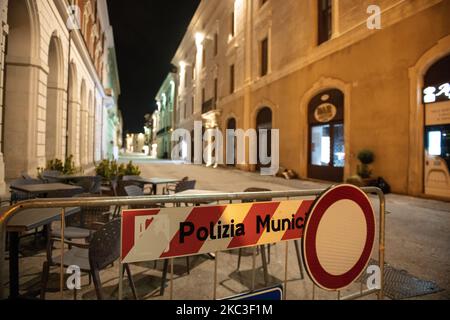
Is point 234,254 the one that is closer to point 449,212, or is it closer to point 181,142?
point 449,212

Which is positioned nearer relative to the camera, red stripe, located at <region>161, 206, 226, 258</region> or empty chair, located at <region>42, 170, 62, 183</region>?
red stripe, located at <region>161, 206, 226, 258</region>

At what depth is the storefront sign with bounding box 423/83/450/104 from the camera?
841 centimetres

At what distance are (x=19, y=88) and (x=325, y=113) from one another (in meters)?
11.8

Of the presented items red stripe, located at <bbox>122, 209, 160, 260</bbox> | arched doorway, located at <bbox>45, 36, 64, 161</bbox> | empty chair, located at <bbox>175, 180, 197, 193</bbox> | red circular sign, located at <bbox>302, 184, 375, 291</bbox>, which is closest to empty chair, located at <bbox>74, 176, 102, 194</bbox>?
empty chair, located at <bbox>175, 180, 197, 193</bbox>

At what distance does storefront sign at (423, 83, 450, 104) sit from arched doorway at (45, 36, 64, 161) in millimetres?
13842

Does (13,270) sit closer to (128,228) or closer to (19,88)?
(128,228)

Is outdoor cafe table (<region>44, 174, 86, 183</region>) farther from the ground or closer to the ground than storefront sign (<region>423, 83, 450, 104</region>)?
closer to the ground

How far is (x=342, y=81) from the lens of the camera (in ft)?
38.8

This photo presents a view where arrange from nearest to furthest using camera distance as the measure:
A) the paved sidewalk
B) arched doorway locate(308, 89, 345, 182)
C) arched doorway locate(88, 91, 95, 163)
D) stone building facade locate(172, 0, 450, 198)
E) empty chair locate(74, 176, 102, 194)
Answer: the paved sidewalk < empty chair locate(74, 176, 102, 194) < stone building facade locate(172, 0, 450, 198) < arched doorway locate(308, 89, 345, 182) < arched doorway locate(88, 91, 95, 163)

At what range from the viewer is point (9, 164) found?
833 centimetres

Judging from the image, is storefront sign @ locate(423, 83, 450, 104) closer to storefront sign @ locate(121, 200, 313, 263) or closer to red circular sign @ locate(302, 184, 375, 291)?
red circular sign @ locate(302, 184, 375, 291)

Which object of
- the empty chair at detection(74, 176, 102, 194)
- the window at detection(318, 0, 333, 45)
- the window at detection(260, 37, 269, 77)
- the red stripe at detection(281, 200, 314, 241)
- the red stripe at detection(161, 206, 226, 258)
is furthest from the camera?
the window at detection(260, 37, 269, 77)

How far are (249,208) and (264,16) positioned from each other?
18.5m

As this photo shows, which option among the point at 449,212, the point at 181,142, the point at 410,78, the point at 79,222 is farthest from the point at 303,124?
the point at 181,142
